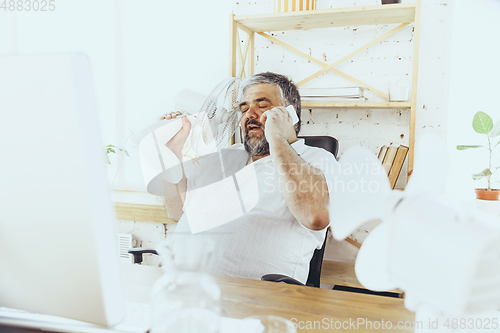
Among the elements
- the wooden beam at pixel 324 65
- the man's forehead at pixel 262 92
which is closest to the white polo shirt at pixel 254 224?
the man's forehead at pixel 262 92

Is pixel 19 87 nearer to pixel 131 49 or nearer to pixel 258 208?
pixel 258 208

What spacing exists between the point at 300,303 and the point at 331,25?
1561 mm

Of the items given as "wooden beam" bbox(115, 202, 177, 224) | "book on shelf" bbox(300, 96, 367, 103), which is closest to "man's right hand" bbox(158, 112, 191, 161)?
"book on shelf" bbox(300, 96, 367, 103)

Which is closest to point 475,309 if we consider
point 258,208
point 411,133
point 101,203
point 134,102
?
point 101,203

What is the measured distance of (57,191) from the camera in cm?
40

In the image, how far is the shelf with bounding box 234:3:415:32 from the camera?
1595mm

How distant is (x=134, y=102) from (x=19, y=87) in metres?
2.19

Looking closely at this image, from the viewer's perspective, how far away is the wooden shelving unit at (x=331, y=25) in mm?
1552

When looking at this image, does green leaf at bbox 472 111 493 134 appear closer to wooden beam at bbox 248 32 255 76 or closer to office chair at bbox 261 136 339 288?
office chair at bbox 261 136 339 288

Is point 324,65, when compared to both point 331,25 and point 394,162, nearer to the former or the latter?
point 331,25

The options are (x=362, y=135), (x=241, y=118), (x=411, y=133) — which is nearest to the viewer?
(x=411, y=133)

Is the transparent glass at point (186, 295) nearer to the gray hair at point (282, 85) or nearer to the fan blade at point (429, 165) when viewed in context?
the fan blade at point (429, 165)

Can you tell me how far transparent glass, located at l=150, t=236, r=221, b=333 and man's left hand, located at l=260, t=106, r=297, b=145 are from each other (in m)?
0.92

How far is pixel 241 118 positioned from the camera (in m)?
1.68
